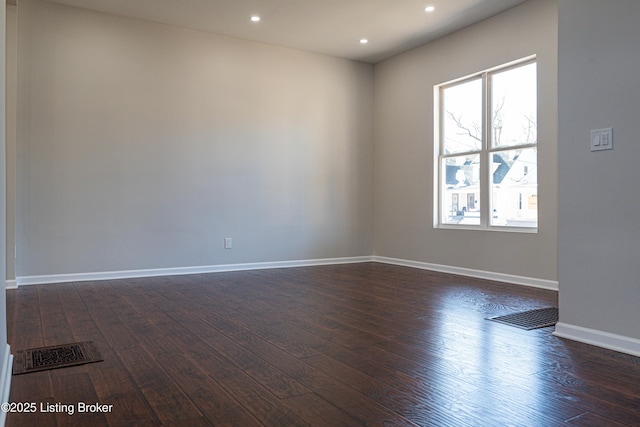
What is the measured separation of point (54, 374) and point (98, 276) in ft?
9.64

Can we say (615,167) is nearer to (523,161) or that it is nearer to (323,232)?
(523,161)

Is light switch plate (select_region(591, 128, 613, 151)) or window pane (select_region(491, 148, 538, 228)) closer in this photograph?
light switch plate (select_region(591, 128, 613, 151))

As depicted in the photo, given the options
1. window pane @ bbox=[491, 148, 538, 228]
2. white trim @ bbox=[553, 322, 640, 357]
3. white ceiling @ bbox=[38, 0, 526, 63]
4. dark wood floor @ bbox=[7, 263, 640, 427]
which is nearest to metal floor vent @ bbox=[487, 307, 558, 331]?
dark wood floor @ bbox=[7, 263, 640, 427]

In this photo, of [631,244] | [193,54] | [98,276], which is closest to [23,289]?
[98,276]

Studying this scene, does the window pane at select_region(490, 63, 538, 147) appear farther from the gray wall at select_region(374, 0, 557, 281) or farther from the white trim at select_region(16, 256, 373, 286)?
the white trim at select_region(16, 256, 373, 286)

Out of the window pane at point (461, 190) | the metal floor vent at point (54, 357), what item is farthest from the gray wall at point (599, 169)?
the metal floor vent at point (54, 357)

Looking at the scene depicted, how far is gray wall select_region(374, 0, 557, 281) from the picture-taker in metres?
4.45

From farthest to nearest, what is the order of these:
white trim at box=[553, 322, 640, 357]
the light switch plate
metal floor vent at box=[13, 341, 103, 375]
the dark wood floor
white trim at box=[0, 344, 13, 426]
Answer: the light switch plate → white trim at box=[553, 322, 640, 357] → metal floor vent at box=[13, 341, 103, 375] → the dark wood floor → white trim at box=[0, 344, 13, 426]

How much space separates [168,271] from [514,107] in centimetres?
417

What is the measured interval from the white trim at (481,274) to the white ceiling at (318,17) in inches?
109

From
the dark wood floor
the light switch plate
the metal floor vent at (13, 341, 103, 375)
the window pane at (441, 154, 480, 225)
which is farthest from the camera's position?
the window pane at (441, 154, 480, 225)

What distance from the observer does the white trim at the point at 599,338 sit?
242 cm

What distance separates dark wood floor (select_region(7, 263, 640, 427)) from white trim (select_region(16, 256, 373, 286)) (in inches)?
26.6

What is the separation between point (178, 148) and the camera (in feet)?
17.3
